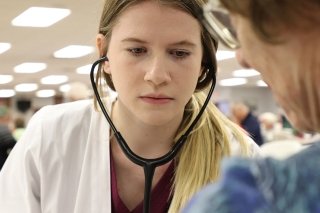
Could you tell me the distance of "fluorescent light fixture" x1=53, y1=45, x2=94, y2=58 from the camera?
9414mm

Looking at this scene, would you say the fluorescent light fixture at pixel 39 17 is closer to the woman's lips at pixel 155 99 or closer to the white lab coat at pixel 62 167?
the white lab coat at pixel 62 167

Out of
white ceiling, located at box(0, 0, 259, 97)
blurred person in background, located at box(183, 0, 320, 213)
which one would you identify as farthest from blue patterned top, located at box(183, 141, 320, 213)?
white ceiling, located at box(0, 0, 259, 97)

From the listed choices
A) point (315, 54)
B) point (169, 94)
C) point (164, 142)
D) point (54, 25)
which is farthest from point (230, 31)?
point (54, 25)

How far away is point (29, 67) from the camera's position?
39.4ft

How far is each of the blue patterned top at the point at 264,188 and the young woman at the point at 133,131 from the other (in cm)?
62

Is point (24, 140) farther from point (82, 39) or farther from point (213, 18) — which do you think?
point (82, 39)

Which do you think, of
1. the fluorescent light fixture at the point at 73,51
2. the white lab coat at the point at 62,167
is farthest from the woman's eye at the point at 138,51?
the fluorescent light fixture at the point at 73,51

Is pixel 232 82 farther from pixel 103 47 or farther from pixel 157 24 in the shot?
pixel 157 24

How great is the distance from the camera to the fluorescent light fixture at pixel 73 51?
9414 mm

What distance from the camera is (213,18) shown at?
1.85 feet

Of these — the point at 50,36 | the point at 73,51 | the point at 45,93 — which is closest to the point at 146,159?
A: the point at 50,36

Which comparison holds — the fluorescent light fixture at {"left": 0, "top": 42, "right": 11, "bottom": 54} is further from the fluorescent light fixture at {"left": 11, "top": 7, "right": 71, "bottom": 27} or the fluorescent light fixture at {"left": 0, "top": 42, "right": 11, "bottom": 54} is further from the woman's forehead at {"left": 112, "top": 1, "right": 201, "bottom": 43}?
the woman's forehead at {"left": 112, "top": 1, "right": 201, "bottom": 43}

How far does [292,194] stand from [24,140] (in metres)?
0.97

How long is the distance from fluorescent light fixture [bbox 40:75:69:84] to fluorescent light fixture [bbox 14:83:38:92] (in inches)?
37.4
